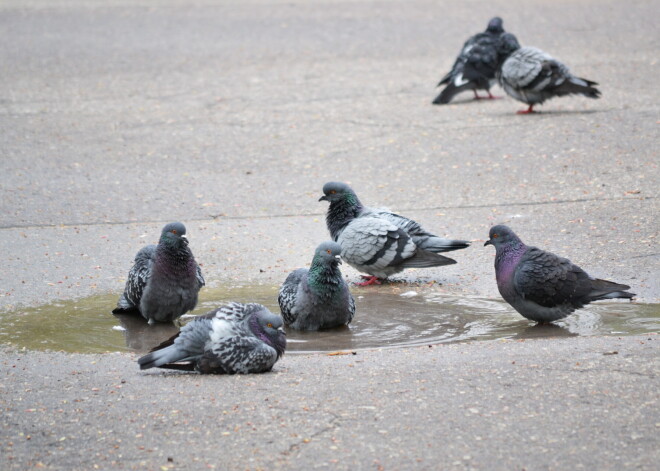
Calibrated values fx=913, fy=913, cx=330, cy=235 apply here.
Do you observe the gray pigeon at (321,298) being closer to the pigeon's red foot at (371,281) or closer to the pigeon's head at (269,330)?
the pigeon's head at (269,330)

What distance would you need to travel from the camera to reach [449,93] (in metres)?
11.6

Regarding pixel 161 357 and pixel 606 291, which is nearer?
pixel 161 357

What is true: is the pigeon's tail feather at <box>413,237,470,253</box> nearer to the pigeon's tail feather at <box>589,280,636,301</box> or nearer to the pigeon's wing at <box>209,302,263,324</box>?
the pigeon's tail feather at <box>589,280,636,301</box>

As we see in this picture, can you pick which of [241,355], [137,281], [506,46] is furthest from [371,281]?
[506,46]

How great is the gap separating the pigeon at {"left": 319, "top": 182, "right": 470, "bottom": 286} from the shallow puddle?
275 mm

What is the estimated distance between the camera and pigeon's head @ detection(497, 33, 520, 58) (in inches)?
450

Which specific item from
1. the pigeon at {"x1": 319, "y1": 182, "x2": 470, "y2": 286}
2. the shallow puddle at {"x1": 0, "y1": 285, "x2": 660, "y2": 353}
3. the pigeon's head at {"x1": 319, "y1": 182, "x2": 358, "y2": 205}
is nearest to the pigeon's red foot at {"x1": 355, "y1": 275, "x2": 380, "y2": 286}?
the pigeon at {"x1": 319, "y1": 182, "x2": 470, "y2": 286}

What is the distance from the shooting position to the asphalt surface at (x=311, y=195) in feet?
13.0

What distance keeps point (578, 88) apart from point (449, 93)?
1.80 meters

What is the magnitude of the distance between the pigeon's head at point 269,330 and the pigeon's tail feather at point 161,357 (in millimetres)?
409

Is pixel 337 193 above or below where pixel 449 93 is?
below

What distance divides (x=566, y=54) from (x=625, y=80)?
1.53 meters

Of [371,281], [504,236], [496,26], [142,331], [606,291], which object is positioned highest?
[496,26]

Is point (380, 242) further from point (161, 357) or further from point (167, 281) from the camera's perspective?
point (161, 357)
